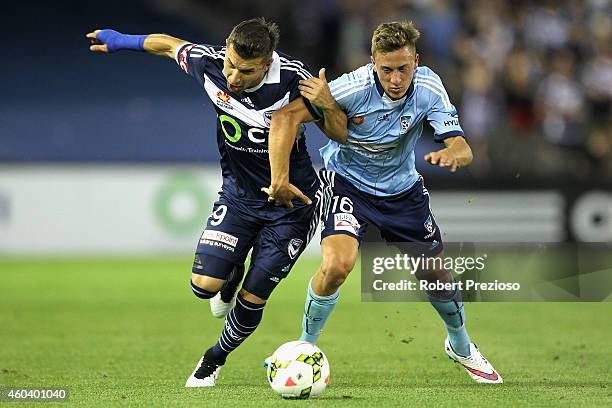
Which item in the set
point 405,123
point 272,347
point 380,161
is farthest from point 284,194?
point 272,347

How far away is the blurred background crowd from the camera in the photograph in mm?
16922

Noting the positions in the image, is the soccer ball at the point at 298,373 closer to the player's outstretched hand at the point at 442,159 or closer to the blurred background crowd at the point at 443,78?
the player's outstretched hand at the point at 442,159

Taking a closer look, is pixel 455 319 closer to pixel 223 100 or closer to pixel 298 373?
pixel 298 373

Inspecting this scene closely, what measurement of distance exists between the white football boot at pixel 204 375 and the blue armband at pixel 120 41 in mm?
2119

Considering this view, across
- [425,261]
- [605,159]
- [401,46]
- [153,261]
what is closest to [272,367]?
[425,261]

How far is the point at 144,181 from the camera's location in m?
16.6

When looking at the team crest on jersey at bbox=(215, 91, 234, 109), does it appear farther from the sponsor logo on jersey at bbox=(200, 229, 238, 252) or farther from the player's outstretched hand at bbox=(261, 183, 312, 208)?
the sponsor logo on jersey at bbox=(200, 229, 238, 252)

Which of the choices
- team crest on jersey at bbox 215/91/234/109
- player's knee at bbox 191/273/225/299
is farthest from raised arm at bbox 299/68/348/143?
player's knee at bbox 191/273/225/299

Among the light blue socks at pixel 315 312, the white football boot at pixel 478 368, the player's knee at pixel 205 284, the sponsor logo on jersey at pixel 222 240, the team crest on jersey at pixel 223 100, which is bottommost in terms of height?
the white football boot at pixel 478 368

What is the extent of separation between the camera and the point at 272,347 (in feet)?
30.1

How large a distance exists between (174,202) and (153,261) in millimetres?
919

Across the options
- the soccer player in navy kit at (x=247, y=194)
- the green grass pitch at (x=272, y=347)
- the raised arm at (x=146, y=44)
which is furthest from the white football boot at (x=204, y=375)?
the raised arm at (x=146, y=44)

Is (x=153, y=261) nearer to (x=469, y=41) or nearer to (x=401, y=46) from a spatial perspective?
(x=469, y=41)

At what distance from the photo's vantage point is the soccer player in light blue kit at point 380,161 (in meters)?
6.91
